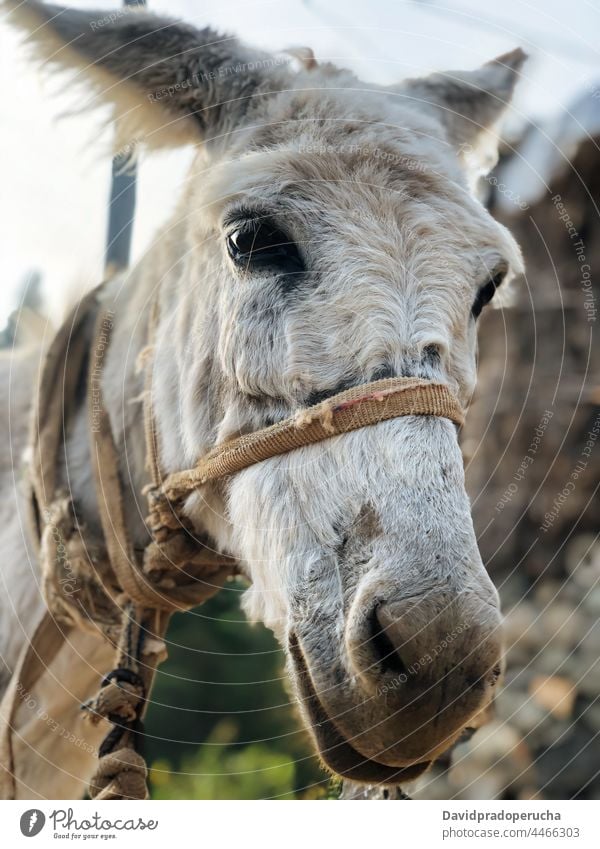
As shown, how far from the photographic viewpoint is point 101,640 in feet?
4.99

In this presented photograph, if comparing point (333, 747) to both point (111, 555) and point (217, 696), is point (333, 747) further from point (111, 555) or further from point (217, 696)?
point (217, 696)

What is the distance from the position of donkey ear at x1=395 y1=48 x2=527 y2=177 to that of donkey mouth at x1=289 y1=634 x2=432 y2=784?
37.2 inches

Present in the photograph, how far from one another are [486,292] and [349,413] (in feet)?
1.27

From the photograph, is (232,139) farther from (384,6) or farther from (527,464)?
(527,464)

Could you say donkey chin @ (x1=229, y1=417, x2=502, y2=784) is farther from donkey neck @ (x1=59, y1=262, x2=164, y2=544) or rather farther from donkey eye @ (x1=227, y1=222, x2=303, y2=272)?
donkey neck @ (x1=59, y1=262, x2=164, y2=544)

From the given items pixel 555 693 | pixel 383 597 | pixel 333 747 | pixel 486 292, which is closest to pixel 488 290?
pixel 486 292

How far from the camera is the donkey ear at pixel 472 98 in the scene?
4.62 feet

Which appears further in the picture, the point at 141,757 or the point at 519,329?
the point at 519,329

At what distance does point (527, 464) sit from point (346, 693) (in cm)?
227

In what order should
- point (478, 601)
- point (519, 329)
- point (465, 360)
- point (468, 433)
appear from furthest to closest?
1. point (519, 329)
2. point (468, 433)
3. point (465, 360)
4. point (478, 601)

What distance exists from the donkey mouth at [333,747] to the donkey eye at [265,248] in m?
0.52

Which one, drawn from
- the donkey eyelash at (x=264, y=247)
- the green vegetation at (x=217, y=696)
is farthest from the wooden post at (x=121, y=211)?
the green vegetation at (x=217, y=696)

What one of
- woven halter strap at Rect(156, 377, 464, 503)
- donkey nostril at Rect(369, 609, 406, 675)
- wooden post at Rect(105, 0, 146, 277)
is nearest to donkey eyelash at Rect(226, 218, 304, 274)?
woven halter strap at Rect(156, 377, 464, 503)

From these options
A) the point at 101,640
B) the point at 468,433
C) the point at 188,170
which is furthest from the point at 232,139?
the point at 468,433
